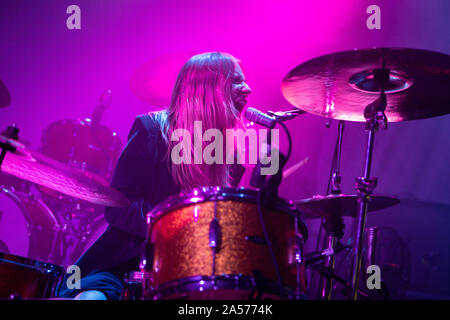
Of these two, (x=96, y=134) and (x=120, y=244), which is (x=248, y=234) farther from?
(x=96, y=134)

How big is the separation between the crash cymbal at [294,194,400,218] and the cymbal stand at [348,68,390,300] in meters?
0.22

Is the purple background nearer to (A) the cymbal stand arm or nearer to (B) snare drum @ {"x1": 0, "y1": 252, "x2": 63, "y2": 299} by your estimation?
(A) the cymbal stand arm

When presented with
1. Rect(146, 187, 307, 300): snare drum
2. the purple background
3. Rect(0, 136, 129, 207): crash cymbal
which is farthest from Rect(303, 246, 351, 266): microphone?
the purple background

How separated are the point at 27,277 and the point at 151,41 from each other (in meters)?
3.06

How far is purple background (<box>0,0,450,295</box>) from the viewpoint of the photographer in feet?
13.4

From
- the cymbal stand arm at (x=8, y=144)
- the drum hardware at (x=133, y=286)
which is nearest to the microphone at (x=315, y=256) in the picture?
the drum hardware at (x=133, y=286)

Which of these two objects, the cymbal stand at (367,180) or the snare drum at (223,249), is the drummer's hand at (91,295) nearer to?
the snare drum at (223,249)

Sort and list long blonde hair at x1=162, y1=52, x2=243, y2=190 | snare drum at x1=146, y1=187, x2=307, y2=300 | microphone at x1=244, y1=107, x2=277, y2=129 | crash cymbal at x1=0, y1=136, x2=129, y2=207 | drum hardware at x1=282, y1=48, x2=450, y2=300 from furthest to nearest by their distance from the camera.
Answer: long blonde hair at x1=162, y1=52, x2=243, y2=190, drum hardware at x1=282, y1=48, x2=450, y2=300, crash cymbal at x1=0, y1=136, x2=129, y2=207, microphone at x1=244, y1=107, x2=277, y2=129, snare drum at x1=146, y1=187, x2=307, y2=300

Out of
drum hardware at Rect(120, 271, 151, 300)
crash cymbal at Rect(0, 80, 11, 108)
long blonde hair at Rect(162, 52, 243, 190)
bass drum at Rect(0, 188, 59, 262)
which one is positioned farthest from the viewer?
bass drum at Rect(0, 188, 59, 262)

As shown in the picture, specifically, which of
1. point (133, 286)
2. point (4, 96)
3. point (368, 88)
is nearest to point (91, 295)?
point (133, 286)

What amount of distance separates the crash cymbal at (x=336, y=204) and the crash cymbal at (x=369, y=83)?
1.57 ft

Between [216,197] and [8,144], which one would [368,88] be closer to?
[216,197]
